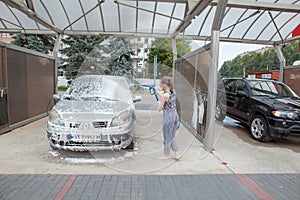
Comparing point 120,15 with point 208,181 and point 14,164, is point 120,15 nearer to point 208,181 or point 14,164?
point 14,164

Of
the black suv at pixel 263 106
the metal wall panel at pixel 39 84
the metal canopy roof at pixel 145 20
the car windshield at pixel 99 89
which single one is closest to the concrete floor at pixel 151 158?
the black suv at pixel 263 106

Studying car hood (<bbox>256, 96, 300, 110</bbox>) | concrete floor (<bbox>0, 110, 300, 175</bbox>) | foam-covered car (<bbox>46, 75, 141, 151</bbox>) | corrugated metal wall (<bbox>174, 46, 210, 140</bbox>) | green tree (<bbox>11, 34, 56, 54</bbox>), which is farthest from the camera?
green tree (<bbox>11, 34, 56, 54</bbox>)

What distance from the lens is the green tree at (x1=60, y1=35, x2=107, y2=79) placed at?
1831 centimetres

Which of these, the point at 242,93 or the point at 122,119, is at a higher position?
the point at 242,93

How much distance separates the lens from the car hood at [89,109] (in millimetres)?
3744

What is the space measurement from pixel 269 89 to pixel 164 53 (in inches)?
138

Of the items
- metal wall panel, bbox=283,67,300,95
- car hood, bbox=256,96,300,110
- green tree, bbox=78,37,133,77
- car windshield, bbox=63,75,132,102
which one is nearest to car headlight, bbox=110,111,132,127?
car windshield, bbox=63,75,132,102

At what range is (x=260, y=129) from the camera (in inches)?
209

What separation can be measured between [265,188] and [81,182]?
270 centimetres

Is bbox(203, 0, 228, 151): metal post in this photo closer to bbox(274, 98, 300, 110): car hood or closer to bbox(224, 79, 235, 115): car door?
bbox(274, 98, 300, 110): car hood

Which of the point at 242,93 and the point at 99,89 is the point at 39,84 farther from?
the point at 242,93

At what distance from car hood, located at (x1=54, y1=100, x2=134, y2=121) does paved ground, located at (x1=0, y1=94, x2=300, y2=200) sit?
81cm

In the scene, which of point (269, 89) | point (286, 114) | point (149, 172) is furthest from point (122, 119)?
point (269, 89)

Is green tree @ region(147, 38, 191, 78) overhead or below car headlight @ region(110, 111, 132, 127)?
overhead
